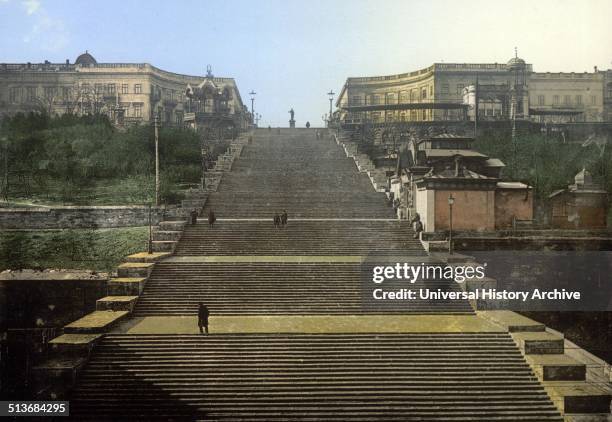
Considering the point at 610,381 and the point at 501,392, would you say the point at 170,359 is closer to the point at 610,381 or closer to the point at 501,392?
the point at 501,392

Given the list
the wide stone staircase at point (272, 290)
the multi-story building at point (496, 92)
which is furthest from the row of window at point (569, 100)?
the wide stone staircase at point (272, 290)

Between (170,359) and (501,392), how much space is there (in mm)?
9324

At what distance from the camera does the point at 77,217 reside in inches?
1293

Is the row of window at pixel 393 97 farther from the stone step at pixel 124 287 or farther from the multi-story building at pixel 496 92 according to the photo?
the stone step at pixel 124 287

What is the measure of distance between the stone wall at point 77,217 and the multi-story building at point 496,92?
114 ft

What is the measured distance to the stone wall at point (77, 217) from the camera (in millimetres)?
32375

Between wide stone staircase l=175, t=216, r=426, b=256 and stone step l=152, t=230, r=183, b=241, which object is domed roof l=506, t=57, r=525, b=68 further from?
stone step l=152, t=230, r=183, b=241

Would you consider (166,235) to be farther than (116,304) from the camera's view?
Yes

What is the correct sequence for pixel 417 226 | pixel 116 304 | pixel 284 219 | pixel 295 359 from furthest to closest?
pixel 284 219 < pixel 417 226 < pixel 116 304 < pixel 295 359

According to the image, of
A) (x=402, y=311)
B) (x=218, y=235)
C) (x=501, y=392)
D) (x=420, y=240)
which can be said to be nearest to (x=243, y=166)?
(x=218, y=235)

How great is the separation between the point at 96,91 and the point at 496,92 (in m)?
50.2

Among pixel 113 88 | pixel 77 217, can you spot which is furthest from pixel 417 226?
pixel 113 88

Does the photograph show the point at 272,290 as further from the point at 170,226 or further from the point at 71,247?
the point at 71,247

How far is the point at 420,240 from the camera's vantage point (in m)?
28.5
